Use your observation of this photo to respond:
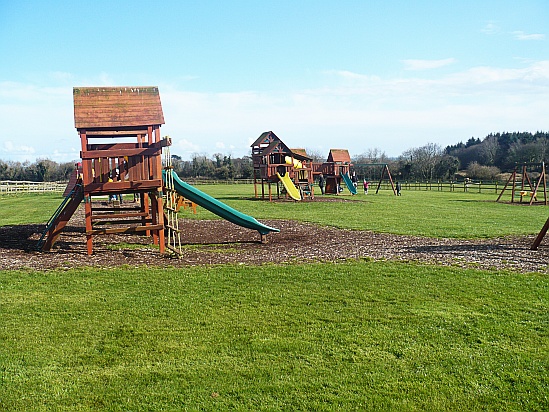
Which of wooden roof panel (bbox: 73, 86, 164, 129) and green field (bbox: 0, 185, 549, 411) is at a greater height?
wooden roof panel (bbox: 73, 86, 164, 129)

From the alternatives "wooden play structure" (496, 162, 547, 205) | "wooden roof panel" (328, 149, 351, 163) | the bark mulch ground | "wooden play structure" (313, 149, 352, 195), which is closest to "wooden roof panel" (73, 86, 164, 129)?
the bark mulch ground

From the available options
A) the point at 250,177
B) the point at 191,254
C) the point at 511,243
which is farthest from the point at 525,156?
the point at 191,254

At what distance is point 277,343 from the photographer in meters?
6.66

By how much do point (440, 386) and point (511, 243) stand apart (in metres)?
10.4

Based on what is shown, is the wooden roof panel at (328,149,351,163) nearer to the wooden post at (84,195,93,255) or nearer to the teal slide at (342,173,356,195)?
the teal slide at (342,173,356,195)

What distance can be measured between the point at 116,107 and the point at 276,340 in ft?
32.4

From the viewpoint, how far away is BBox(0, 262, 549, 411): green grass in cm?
533

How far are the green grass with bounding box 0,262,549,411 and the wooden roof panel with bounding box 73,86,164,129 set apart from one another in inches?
209

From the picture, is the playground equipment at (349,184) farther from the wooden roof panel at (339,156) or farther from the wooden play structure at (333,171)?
the wooden roof panel at (339,156)

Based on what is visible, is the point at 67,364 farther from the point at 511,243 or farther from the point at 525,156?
the point at 525,156

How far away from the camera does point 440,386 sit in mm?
5512

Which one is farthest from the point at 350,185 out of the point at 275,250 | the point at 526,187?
the point at 275,250

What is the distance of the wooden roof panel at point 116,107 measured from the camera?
14156mm

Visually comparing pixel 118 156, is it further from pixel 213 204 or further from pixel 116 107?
pixel 213 204
